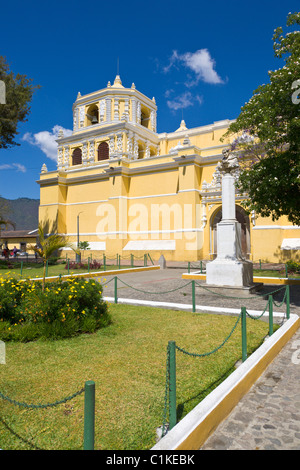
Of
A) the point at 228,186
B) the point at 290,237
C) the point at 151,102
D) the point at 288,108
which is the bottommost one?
the point at 290,237

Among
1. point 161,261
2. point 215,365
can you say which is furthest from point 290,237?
point 215,365

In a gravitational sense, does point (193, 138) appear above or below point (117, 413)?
above

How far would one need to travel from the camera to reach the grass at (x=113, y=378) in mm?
2982

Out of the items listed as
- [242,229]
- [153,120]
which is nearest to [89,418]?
[242,229]

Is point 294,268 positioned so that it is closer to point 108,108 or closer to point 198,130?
point 198,130

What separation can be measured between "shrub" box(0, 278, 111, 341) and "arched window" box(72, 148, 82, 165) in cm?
3074

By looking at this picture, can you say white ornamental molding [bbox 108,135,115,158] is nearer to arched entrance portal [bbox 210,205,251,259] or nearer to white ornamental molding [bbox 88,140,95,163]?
white ornamental molding [bbox 88,140,95,163]

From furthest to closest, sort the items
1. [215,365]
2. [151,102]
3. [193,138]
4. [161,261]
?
[151,102], [193,138], [161,261], [215,365]

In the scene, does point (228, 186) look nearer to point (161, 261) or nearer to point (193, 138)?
point (161, 261)

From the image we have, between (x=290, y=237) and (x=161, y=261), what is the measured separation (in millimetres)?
9479

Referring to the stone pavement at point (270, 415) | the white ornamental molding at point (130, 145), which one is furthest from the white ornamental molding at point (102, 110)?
the stone pavement at point (270, 415)

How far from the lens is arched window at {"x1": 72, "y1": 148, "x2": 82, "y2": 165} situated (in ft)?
117

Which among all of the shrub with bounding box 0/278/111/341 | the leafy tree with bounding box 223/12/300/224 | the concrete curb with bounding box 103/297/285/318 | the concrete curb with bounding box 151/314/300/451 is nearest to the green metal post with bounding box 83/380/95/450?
the concrete curb with bounding box 151/314/300/451

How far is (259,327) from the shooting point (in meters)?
→ 6.70
